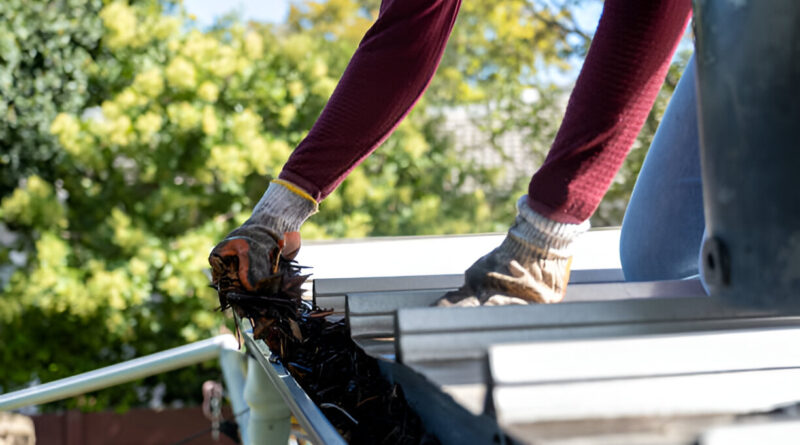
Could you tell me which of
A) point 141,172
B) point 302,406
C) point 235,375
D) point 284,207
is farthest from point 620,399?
point 141,172

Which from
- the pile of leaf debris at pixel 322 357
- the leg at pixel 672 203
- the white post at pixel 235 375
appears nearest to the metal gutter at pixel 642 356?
the pile of leaf debris at pixel 322 357

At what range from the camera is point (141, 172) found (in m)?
6.46

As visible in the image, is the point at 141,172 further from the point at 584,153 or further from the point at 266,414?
the point at 584,153

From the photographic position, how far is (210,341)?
9.29 feet

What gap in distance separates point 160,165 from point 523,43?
3.79m

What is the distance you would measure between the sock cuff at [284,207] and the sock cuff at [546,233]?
17.5 inches

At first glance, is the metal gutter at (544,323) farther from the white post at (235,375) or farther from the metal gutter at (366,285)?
the white post at (235,375)

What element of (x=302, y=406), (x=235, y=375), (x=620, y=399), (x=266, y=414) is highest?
(x=620, y=399)

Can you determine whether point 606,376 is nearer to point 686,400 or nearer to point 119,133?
point 686,400

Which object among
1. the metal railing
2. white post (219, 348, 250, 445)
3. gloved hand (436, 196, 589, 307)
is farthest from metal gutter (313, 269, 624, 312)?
white post (219, 348, 250, 445)

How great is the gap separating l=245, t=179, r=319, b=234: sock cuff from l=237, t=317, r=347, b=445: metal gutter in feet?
0.71

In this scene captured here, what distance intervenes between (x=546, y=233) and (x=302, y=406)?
36cm

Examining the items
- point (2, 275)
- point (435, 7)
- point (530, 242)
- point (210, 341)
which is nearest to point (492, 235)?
point (210, 341)

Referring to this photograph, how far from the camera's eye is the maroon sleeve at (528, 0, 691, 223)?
947mm
